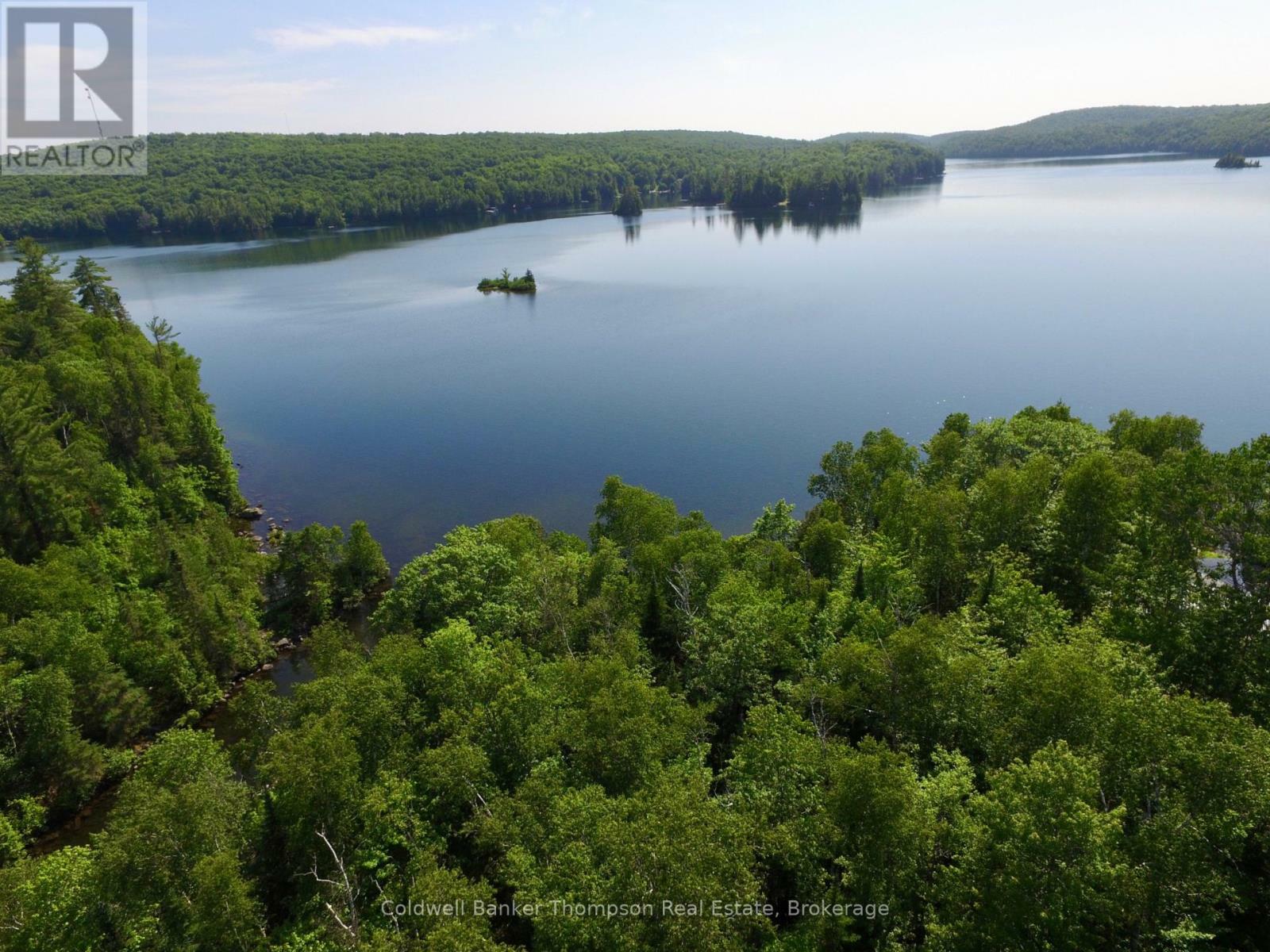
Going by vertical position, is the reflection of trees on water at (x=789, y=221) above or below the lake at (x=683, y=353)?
above

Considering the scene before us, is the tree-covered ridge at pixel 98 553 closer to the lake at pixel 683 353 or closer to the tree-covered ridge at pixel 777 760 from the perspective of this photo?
the tree-covered ridge at pixel 777 760

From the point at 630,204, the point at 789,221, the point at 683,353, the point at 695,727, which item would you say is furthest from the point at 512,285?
the point at 695,727

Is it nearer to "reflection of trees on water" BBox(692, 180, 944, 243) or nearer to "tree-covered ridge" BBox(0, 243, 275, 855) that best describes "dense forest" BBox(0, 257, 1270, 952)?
"tree-covered ridge" BBox(0, 243, 275, 855)

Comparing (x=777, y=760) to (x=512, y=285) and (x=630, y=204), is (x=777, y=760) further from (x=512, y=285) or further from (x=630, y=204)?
(x=630, y=204)

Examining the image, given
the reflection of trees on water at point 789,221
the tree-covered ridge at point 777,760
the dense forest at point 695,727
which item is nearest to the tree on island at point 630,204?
the reflection of trees on water at point 789,221

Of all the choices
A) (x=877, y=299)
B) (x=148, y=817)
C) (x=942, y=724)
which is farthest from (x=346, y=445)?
(x=877, y=299)

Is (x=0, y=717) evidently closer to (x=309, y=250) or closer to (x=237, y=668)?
(x=237, y=668)

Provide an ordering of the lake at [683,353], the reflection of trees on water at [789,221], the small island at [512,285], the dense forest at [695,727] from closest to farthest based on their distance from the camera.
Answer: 1. the dense forest at [695,727]
2. the lake at [683,353]
3. the small island at [512,285]
4. the reflection of trees on water at [789,221]
